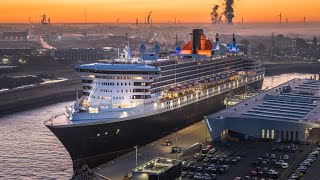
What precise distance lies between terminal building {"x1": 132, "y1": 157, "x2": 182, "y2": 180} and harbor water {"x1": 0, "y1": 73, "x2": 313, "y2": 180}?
989 centimetres

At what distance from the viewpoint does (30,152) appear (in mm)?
40625

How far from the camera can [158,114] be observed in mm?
40062

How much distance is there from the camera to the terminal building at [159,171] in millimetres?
25337

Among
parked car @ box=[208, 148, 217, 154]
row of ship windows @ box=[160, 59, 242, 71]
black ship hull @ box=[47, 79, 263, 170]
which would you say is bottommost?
parked car @ box=[208, 148, 217, 154]

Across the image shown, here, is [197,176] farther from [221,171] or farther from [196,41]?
[196,41]

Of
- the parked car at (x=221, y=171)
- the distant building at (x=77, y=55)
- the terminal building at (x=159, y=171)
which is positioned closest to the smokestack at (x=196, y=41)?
the parked car at (x=221, y=171)

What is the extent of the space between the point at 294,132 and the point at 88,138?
54.1ft

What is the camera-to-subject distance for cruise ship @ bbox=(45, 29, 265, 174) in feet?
113

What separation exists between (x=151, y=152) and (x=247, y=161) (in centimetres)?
717

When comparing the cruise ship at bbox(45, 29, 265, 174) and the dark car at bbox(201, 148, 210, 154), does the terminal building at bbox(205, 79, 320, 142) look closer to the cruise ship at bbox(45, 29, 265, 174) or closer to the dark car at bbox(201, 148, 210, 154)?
the dark car at bbox(201, 148, 210, 154)

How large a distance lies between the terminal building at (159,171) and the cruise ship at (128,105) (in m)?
8.84

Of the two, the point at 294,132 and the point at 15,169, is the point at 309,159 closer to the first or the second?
the point at 294,132

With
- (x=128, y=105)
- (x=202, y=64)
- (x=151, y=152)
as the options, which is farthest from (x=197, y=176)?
(x=202, y=64)

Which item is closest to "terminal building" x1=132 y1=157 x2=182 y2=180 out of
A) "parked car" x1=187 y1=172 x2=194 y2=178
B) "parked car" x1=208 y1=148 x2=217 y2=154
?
"parked car" x1=187 y1=172 x2=194 y2=178
